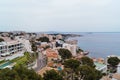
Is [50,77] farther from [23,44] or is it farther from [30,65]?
Result: [23,44]

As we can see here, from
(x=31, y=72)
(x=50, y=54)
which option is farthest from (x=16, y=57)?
(x=31, y=72)

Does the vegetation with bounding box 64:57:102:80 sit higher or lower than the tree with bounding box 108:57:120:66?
higher

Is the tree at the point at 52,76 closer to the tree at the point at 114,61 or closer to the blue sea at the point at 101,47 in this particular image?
the tree at the point at 114,61

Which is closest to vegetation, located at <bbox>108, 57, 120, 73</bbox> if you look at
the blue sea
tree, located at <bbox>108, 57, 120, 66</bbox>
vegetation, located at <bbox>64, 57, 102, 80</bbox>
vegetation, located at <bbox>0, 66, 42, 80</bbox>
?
tree, located at <bbox>108, 57, 120, 66</bbox>

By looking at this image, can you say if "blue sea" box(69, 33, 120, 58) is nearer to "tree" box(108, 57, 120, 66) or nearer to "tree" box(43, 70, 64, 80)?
"tree" box(108, 57, 120, 66)

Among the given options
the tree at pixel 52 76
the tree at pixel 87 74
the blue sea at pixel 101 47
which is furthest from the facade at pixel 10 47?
the blue sea at pixel 101 47

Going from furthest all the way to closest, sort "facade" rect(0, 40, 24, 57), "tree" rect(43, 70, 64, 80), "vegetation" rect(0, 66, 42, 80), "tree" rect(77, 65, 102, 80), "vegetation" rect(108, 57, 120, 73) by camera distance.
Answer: "facade" rect(0, 40, 24, 57)
"vegetation" rect(108, 57, 120, 73)
"tree" rect(77, 65, 102, 80)
"tree" rect(43, 70, 64, 80)
"vegetation" rect(0, 66, 42, 80)

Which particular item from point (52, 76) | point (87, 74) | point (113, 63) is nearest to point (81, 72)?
point (87, 74)

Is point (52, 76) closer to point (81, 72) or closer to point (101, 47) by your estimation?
point (81, 72)
